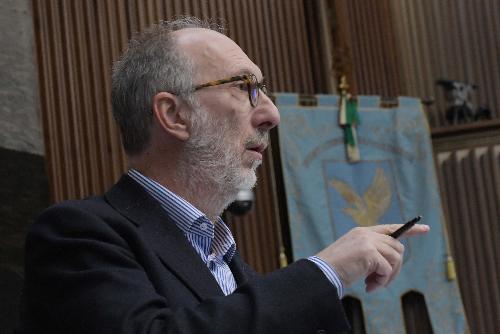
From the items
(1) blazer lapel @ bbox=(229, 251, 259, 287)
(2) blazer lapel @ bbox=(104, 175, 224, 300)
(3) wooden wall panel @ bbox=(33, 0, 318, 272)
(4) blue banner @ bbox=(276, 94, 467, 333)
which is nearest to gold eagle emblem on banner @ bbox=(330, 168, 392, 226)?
(4) blue banner @ bbox=(276, 94, 467, 333)

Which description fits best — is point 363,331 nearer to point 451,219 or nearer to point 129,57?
point 451,219

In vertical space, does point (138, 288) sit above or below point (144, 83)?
below

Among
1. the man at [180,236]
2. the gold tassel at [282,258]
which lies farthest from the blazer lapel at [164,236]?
the gold tassel at [282,258]

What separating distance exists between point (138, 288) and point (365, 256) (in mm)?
398

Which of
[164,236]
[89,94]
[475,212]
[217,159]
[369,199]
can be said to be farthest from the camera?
[475,212]

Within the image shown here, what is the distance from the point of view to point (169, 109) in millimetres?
1896

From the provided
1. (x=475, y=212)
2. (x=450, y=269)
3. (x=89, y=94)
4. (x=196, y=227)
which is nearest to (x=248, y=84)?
(x=196, y=227)

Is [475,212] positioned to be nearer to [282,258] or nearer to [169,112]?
[282,258]

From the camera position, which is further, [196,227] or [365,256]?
[196,227]

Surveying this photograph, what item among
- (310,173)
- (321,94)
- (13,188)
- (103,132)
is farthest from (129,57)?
(321,94)

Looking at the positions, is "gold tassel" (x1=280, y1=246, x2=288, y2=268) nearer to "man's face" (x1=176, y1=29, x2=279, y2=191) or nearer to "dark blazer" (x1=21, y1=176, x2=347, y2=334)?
"man's face" (x1=176, y1=29, x2=279, y2=191)

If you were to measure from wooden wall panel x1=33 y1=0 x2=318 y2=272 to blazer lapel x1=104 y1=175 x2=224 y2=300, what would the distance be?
222 centimetres

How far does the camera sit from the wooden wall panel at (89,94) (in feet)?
13.2

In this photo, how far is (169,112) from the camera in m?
1.90
